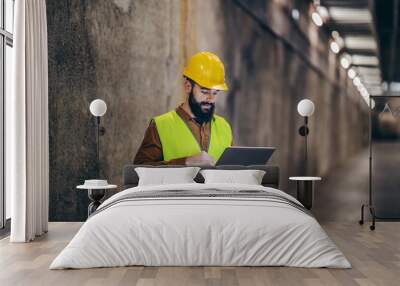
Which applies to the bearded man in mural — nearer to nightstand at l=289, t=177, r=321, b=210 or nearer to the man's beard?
the man's beard

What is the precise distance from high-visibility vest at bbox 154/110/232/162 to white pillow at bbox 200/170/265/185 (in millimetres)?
572

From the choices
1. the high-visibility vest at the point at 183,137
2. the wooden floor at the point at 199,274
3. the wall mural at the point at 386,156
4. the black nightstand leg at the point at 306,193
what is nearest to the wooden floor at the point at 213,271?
the wooden floor at the point at 199,274

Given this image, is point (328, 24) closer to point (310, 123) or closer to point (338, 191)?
point (310, 123)

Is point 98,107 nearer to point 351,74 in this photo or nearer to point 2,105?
point 2,105

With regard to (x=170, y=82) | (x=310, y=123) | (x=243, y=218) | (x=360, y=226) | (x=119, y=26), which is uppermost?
(x=119, y=26)

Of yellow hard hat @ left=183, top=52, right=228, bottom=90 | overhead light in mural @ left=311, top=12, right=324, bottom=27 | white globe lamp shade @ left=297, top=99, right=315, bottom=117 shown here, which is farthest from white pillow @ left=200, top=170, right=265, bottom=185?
overhead light in mural @ left=311, top=12, right=324, bottom=27

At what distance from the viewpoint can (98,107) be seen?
23.5 feet

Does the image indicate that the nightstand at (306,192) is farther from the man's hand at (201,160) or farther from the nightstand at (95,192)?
the nightstand at (95,192)

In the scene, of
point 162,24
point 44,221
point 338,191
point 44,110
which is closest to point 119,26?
point 162,24

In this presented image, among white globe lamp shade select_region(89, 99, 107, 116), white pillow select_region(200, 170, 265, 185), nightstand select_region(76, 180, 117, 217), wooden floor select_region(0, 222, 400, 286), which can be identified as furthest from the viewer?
white globe lamp shade select_region(89, 99, 107, 116)

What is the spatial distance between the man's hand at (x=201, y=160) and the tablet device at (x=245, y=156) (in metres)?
0.10

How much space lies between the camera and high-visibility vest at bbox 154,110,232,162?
7.39 metres

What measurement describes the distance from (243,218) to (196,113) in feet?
9.45

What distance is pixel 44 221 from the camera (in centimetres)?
665
